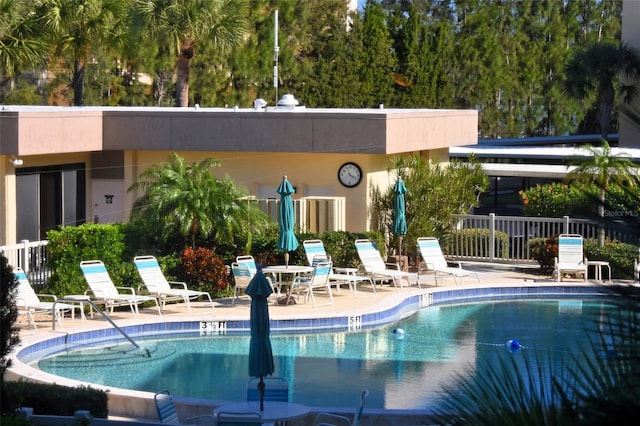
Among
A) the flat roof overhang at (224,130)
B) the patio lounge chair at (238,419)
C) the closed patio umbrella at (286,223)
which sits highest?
the flat roof overhang at (224,130)

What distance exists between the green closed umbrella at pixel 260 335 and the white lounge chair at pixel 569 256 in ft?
32.3

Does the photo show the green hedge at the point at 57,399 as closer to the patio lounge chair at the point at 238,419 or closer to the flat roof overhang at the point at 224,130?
the patio lounge chair at the point at 238,419

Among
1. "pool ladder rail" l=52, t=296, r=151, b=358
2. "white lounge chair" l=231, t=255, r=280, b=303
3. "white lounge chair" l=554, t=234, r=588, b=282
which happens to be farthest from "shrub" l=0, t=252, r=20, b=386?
"white lounge chair" l=554, t=234, r=588, b=282

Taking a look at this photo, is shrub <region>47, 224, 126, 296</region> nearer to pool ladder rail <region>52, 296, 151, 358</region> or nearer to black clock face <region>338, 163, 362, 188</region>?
pool ladder rail <region>52, 296, 151, 358</region>

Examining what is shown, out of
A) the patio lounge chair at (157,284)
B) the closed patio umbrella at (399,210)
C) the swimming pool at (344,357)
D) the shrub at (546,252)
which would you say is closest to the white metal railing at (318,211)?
the closed patio umbrella at (399,210)

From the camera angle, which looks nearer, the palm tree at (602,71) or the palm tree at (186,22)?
the palm tree at (186,22)

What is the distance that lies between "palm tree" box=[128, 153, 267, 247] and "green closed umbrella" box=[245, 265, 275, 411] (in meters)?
6.48

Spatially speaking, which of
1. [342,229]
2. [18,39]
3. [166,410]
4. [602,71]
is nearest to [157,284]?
[342,229]

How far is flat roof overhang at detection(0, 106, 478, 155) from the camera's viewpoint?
800 inches

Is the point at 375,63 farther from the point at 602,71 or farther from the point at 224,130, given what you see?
the point at 224,130

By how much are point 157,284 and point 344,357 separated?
12.5ft

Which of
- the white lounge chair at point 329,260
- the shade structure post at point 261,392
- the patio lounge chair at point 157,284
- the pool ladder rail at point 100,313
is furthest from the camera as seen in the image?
the white lounge chair at point 329,260

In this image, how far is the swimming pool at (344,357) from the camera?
496 inches

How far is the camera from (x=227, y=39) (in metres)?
30.3
